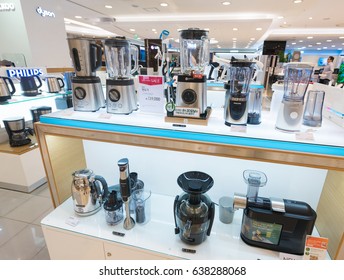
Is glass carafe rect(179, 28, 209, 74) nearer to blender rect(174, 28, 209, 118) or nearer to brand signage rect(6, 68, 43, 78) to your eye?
blender rect(174, 28, 209, 118)

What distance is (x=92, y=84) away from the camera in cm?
99

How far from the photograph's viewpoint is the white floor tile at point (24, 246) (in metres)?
1.49

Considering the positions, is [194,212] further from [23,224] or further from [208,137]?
[23,224]

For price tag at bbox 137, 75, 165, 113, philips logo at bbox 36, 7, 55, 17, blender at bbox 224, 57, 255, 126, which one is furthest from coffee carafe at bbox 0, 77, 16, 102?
philips logo at bbox 36, 7, 55, 17

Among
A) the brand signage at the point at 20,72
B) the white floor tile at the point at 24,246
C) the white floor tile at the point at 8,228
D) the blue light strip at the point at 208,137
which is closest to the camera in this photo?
the blue light strip at the point at 208,137

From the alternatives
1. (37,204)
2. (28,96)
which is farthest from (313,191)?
(28,96)

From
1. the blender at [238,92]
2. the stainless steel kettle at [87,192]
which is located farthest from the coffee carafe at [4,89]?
the blender at [238,92]

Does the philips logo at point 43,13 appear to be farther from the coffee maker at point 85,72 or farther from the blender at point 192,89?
the blender at point 192,89

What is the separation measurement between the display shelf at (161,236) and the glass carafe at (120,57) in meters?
0.71

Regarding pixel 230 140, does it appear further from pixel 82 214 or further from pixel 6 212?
pixel 6 212

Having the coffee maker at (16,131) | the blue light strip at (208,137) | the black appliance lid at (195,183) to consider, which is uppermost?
the blue light strip at (208,137)

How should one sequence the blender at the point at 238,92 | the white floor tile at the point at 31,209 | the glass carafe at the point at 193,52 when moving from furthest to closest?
the white floor tile at the point at 31,209 → the glass carafe at the point at 193,52 → the blender at the point at 238,92

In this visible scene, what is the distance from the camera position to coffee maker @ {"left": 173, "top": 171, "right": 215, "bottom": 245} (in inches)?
34.0

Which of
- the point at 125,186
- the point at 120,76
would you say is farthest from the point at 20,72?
the point at 125,186
